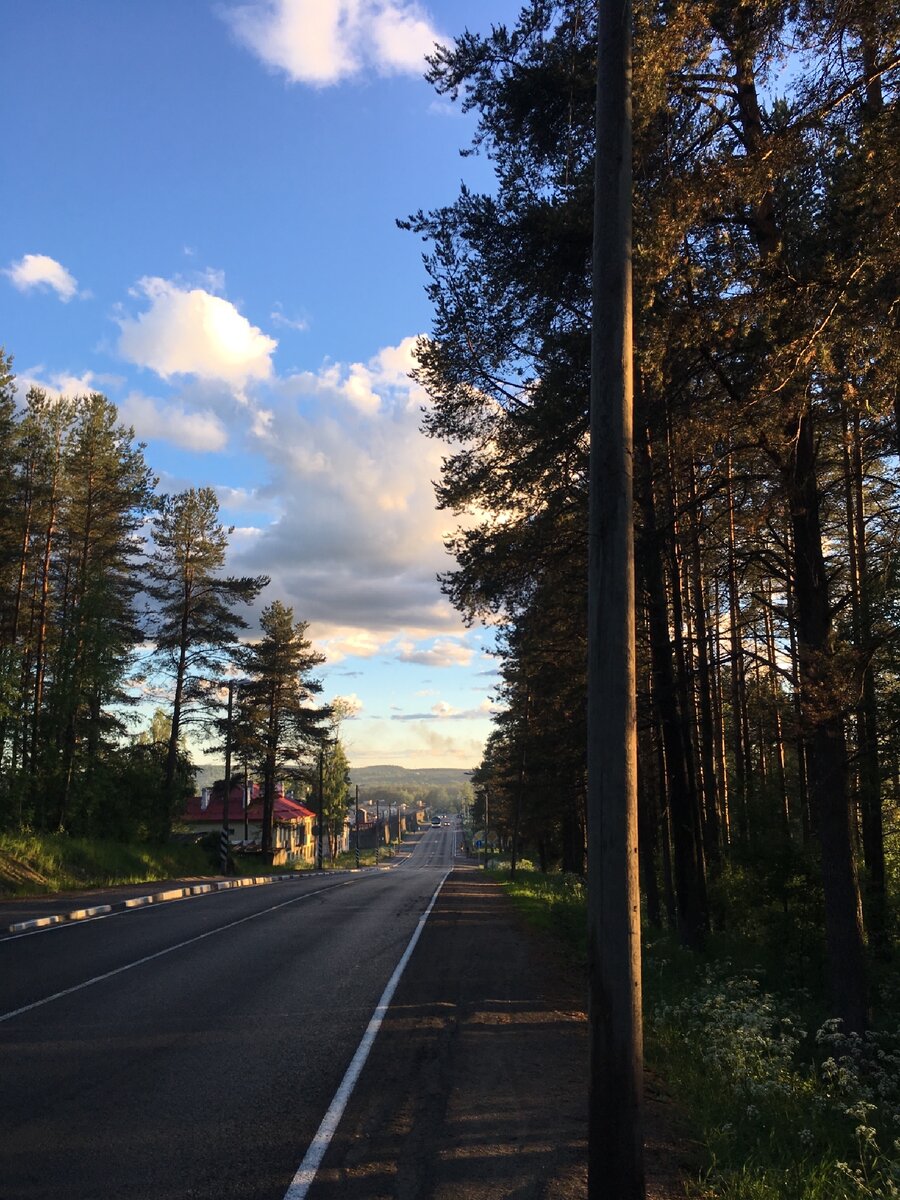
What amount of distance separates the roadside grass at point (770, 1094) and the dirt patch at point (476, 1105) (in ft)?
1.12

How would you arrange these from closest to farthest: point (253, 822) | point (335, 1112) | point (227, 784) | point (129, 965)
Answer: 1. point (335, 1112)
2. point (129, 965)
3. point (227, 784)
4. point (253, 822)

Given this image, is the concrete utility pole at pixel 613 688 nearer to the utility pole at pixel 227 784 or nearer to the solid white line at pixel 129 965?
the solid white line at pixel 129 965

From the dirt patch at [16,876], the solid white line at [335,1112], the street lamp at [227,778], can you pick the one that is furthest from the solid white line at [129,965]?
the street lamp at [227,778]

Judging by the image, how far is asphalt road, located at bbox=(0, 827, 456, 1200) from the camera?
16.6 feet

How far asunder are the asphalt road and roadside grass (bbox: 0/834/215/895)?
9281 millimetres

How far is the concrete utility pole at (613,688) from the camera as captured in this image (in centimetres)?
425

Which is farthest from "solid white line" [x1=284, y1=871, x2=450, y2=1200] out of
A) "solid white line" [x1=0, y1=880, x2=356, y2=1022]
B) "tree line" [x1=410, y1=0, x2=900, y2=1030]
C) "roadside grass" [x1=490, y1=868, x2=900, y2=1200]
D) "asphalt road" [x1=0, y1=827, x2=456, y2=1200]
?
"tree line" [x1=410, y1=0, x2=900, y2=1030]

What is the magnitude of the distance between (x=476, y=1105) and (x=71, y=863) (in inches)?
950

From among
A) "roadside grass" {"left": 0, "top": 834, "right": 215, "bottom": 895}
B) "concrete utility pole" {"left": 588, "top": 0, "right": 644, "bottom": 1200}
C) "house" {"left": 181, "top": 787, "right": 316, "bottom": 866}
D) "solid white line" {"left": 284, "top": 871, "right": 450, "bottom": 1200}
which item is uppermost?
"concrete utility pole" {"left": 588, "top": 0, "right": 644, "bottom": 1200}

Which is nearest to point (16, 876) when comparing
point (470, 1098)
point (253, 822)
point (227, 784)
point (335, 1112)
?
point (335, 1112)

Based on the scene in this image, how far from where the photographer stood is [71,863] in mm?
26500

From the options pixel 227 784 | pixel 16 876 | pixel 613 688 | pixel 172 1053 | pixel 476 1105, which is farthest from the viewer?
pixel 227 784

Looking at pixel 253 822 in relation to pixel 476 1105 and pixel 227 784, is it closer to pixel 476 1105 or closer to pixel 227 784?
pixel 227 784

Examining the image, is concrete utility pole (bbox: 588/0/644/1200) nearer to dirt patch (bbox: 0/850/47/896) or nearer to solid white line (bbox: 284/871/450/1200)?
solid white line (bbox: 284/871/450/1200)
